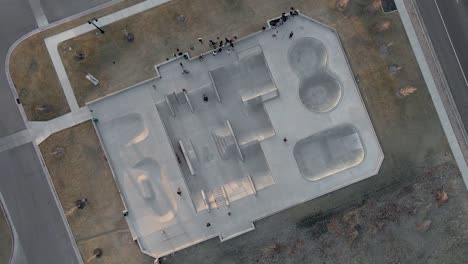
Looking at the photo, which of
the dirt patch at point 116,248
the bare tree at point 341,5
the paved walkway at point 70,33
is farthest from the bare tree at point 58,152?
the bare tree at point 341,5

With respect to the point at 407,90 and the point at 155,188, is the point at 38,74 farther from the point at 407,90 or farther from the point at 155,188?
the point at 407,90

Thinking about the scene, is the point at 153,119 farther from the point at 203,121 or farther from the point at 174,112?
the point at 203,121

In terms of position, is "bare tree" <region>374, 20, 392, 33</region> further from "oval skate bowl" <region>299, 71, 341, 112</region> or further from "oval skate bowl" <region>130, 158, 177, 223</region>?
"oval skate bowl" <region>130, 158, 177, 223</region>

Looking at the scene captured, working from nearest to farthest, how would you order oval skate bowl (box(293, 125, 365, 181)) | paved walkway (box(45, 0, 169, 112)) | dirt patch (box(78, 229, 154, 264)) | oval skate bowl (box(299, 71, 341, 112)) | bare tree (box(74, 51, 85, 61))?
dirt patch (box(78, 229, 154, 264)) → bare tree (box(74, 51, 85, 61)) → paved walkway (box(45, 0, 169, 112)) → oval skate bowl (box(293, 125, 365, 181)) → oval skate bowl (box(299, 71, 341, 112))

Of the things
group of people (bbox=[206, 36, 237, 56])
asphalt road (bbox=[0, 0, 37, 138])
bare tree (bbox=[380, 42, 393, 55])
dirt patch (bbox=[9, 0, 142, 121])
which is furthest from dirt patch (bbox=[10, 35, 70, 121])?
bare tree (bbox=[380, 42, 393, 55])

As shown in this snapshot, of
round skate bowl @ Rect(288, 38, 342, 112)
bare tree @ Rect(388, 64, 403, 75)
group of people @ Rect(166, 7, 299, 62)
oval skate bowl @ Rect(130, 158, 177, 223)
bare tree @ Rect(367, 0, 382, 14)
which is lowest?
oval skate bowl @ Rect(130, 158, 177, 223)

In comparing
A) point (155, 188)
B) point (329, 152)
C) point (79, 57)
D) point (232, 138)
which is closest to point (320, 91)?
point (329, 152)
